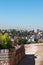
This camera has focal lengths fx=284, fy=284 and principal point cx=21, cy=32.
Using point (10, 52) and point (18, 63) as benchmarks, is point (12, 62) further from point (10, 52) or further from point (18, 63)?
point (18, 63)

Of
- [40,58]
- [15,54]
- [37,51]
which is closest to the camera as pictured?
[15,54]

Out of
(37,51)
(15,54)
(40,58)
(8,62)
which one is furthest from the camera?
(37,51)

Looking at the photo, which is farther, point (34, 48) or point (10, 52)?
point (34, 48)

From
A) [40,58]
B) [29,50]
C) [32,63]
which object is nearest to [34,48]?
[29,50]

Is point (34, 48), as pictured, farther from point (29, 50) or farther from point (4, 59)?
point (4, 59)

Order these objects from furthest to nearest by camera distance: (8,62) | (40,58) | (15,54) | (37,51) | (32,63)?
(37,51) < (40,58) < (32,63) < (15,54) < (8,62)

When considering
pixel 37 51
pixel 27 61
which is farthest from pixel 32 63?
pixel 37 51
